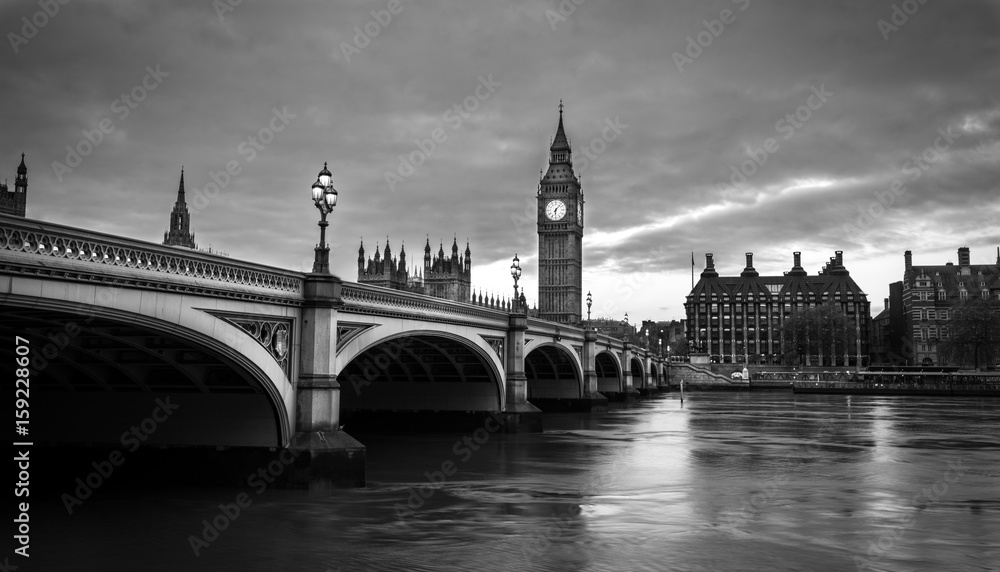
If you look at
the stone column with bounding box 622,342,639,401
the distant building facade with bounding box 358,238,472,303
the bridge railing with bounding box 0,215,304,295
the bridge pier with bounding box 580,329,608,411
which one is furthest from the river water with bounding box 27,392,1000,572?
the distant building facade with bounding box 358,238,472,303

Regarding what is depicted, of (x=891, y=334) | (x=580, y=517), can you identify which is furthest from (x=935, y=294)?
(x=580, y=517)

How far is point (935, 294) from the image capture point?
15088cm

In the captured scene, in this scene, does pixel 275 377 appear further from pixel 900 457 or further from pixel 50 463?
pixel 900 457

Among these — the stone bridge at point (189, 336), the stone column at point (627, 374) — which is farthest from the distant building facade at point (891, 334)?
the stone bridge at point (189, 336)

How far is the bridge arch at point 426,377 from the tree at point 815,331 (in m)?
128

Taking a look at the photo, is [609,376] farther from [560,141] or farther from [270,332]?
[560,141]

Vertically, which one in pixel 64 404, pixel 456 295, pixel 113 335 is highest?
pixel 456 295

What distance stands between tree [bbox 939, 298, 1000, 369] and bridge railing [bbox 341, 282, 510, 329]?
101376 millimetres

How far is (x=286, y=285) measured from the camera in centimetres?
2327

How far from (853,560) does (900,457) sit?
853 inches

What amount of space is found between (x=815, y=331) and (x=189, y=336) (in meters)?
156

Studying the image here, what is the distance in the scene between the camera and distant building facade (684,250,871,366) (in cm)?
18500

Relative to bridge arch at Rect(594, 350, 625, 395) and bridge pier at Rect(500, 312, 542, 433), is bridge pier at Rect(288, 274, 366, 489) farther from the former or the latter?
bridge arch at Rect(594, 350, 625, 395)

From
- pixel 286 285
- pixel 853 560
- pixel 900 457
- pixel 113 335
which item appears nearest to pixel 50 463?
pixel 113 335
